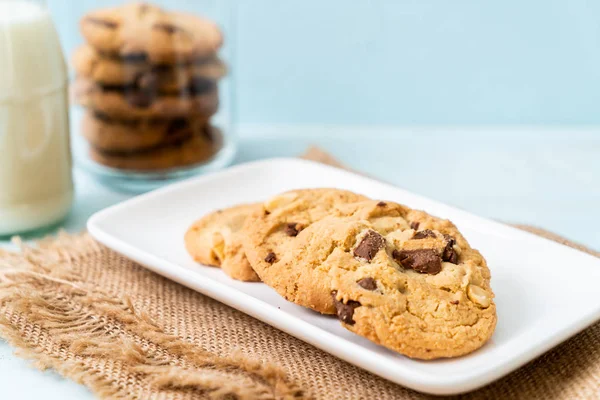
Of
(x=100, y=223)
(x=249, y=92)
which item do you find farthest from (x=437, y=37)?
(x=100, y=223)

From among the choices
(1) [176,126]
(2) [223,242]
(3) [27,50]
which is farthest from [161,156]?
(2) [223,242]

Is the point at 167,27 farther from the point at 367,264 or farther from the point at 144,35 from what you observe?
the point at 367,264

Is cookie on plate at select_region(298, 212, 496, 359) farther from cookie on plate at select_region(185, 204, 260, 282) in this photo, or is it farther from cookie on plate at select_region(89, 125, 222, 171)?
cookie on plate at select_region(89, 125, 222, 171)

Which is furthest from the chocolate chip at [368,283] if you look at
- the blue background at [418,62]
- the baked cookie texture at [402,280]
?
the blue background at [418,62]

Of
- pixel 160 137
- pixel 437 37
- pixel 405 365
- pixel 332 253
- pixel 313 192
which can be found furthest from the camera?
pixel 437 37

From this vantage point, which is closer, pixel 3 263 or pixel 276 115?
pixel 3 263

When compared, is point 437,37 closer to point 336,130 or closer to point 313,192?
point 336,130
